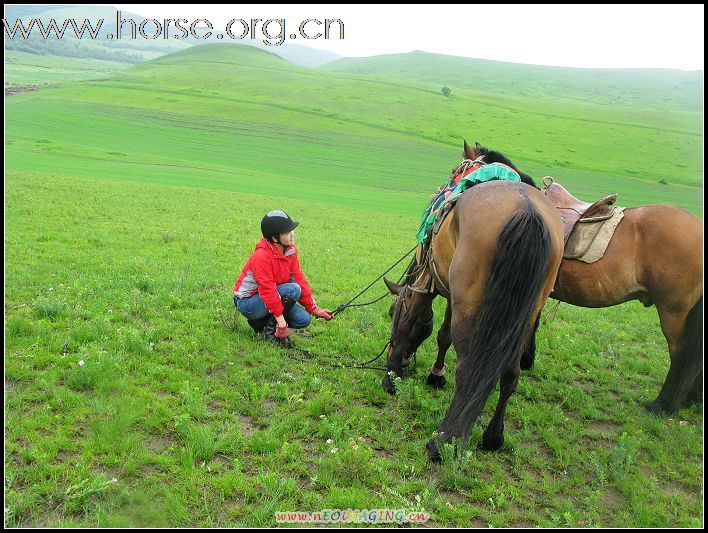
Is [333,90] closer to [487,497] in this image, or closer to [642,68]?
[487,497]

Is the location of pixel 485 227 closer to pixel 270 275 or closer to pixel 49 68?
pixel 270 275

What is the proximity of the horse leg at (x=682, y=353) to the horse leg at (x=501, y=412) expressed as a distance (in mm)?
2082

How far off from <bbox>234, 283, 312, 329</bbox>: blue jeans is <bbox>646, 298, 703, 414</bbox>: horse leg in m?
4.04

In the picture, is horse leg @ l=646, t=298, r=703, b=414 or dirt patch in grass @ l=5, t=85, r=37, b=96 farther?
dirt patch in grass @ l=5, t=85, r=37, b=96

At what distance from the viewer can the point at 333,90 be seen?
73500 mm

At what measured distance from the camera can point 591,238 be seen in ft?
17.3

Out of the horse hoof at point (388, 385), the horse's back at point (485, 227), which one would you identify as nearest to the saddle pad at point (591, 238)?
the horse's back at point (485, 227)

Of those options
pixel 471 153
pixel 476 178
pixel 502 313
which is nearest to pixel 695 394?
pixel 502 313

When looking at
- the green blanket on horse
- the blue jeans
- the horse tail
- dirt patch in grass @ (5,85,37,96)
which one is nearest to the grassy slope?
dirt patch in grass @ (5,85,37,96)

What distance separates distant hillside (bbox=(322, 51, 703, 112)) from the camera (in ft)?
378

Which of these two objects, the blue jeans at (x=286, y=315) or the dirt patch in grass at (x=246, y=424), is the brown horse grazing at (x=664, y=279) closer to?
the blue jeans at (x=286, y=315)

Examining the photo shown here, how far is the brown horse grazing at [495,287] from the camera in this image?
3.82 metres

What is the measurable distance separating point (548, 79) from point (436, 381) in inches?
6055

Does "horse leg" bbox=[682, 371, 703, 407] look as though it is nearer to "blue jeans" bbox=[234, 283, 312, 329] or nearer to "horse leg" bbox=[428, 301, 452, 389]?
"horse leg" bbox=[428, 301, 452, 389]
